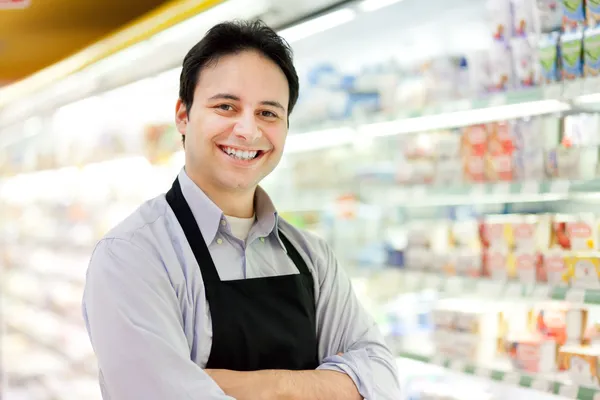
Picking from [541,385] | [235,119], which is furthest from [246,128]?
[541,385]

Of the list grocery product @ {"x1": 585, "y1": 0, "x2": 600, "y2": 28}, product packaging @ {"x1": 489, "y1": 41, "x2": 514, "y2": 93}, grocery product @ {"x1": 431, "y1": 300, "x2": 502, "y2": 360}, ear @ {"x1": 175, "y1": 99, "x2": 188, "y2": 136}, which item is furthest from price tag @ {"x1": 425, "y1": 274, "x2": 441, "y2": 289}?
ear @ {"x1": 175, "y1": 99, "x2": 188, "y2": 136}

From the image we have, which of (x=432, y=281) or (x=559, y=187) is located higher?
(x=559, y=187)

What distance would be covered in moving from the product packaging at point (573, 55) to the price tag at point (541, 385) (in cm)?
105

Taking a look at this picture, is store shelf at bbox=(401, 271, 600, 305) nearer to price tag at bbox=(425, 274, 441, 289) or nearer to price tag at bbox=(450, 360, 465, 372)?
price tag at bbox=(425, 274, 441, 289)

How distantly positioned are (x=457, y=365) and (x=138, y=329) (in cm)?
154

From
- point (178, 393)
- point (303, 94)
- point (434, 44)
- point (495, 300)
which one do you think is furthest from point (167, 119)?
point (178, 393)

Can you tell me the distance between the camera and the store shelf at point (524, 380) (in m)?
2.16

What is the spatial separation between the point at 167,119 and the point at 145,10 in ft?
6.06

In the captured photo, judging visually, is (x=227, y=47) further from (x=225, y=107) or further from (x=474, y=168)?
(x=474, y=168)

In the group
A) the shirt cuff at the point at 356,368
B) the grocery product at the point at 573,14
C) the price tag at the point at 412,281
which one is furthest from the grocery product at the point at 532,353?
the grocery product at the point at 573,14

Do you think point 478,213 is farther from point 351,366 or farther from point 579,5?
point 351,366

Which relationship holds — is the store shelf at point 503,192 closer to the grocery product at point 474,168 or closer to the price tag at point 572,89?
the grocery product at point 474,168

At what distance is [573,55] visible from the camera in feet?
7.44

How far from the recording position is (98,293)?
1.55 m
